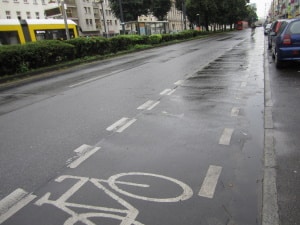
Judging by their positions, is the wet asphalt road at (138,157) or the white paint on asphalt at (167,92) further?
the white paint on asphalt at (167,92)

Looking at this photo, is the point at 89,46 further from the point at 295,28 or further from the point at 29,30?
the point at 295,28

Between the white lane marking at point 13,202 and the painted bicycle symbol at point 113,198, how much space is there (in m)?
0.16

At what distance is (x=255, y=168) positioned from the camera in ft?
13.7

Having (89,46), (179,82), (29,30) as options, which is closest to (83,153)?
(179,82)

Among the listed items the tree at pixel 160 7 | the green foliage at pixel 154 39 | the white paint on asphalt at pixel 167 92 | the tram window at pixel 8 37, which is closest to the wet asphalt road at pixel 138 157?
the white paint on asphalt at pixel 167 92

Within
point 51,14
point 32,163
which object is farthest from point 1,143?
point 51,14

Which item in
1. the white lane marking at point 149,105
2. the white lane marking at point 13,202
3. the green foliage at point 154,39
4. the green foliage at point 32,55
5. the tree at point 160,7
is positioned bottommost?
the green foliage at point 154,39

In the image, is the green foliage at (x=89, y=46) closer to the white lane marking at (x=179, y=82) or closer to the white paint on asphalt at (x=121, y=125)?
the white lane marking at (x=179, y=82)

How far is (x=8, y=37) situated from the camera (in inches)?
1032

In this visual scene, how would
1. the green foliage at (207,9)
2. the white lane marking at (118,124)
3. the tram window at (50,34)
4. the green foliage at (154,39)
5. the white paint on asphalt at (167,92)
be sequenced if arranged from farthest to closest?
the green foliage at (207,9) < the green foliage at (154,39) < the tram window at (50,34) < the white paint on asphalt at (167,92) < the white lane marking at (118,124)

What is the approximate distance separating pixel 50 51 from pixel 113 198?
1591 centimetres

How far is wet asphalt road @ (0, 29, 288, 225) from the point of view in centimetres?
333

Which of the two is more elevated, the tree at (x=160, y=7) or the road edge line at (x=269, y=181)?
the tree at (x=160, y=7)

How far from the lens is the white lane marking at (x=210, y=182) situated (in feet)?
11.8
